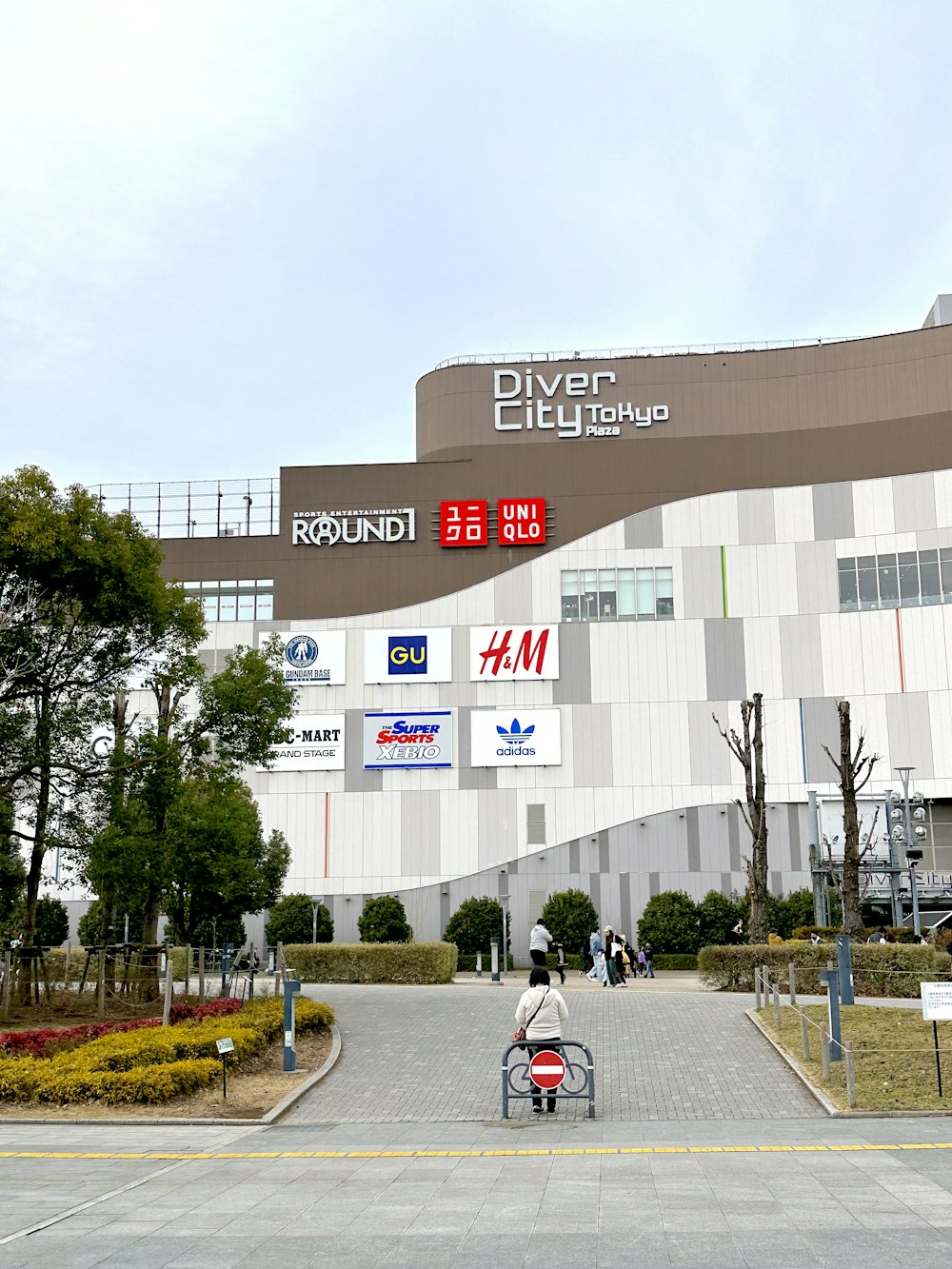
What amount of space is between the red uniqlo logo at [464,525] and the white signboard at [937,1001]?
42.9 m

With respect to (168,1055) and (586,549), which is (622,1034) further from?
(586,549)

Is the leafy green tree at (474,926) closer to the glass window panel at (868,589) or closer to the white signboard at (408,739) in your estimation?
the white signboard at (408,739)

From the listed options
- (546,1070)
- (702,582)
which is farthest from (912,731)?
(546,1070)

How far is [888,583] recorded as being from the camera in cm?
5403

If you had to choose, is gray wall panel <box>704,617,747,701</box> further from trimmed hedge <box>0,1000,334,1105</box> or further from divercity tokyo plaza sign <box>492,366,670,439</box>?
trimmed hedge <box>0,1000,334,1105</box>

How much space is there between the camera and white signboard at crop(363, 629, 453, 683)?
56188mm

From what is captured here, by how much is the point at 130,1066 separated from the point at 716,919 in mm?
35561

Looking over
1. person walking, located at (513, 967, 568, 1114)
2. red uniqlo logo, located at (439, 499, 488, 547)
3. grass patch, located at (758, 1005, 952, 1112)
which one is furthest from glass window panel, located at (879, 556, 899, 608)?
person walking, located at (513, 967, 568, 1114)

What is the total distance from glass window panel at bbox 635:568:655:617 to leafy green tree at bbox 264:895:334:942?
A: 729 inches

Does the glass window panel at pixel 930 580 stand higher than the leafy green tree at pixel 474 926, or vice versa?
the glass window panel at pixel 930 580

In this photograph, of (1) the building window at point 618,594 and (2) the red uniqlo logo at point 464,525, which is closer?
(1) the building window at point 618,594

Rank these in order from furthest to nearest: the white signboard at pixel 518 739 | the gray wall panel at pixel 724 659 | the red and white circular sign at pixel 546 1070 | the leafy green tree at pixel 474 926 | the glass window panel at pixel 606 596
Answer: the glass window panel at pixel 606 596 < the white signboard at pixel 518 739 < the gray wall panel at pixel 724 659 < the leafy green tree at pixel 474 926 < the red and white circular sign at pixel 546 1070

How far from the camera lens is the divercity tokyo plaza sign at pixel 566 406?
58406mm

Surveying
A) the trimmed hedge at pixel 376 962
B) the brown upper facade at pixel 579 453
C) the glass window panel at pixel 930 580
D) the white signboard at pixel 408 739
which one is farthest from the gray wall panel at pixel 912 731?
the trimmed hedge at pixel 376 962
